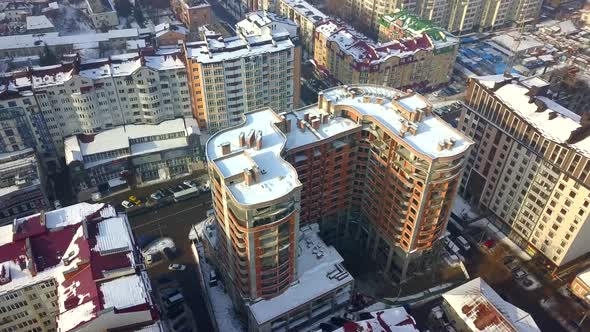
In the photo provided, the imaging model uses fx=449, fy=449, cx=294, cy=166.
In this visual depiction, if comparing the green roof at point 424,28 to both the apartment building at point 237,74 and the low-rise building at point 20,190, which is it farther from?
the low-rise building at point 20,190

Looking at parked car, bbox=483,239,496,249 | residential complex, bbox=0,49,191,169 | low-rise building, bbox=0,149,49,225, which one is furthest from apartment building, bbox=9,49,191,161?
parked car, bbox=483,239,496,249

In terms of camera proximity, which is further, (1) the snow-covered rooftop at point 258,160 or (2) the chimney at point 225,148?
(2) the chimney at point 225,148

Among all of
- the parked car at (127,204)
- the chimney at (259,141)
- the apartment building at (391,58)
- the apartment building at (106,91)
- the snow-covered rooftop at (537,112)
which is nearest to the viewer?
the chimney at (259,141)

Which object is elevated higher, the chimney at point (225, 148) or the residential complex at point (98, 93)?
the chimney at point (225, 148)

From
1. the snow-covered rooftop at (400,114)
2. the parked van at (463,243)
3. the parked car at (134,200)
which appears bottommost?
the parked van at (463,243)

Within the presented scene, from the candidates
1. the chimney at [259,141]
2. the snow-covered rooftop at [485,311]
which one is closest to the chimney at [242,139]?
the chimney at [259,141]

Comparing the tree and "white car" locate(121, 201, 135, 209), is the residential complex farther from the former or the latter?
the tree
